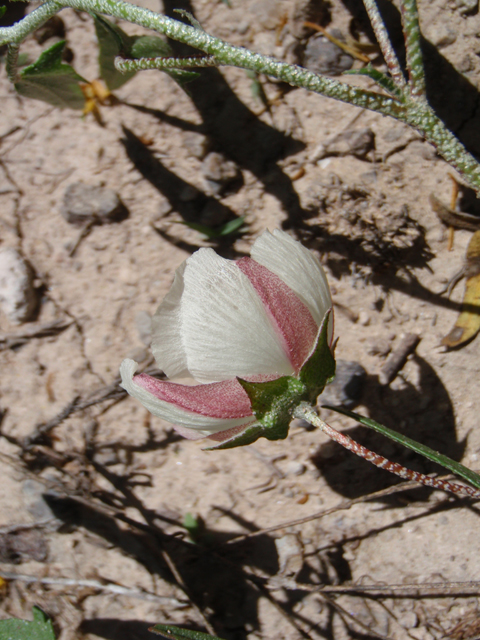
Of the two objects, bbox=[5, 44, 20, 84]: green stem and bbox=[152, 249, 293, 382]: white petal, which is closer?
bbox=[152, 249, 293, 382]: white petal

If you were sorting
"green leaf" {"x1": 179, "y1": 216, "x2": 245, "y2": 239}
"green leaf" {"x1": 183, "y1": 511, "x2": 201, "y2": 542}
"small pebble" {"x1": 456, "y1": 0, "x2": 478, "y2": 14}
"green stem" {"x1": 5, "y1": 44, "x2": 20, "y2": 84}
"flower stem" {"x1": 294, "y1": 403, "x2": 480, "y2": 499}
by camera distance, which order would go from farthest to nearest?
"green leaf" {"x1": 183, "y1": 511, "x2": 201, "y2": 542} → "green leaf" {"x1": 179, "y1": 216, "x2": 245, "y2": 239} → "small pebble" {"x1": 456, "y1": 0, "x2": 478, "y2": 14} → "green stem" {"x1": 5, "y1": 44, "x2": 20, "y2": 84} → "flower stem" {"x1": 294, "y1": 403, "x2": 480, "y2": 499}

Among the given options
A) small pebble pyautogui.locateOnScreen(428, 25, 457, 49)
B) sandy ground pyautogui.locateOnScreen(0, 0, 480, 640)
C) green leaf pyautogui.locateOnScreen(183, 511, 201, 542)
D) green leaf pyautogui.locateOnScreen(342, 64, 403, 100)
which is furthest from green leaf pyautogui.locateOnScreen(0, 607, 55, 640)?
small pebble pyautogui.locateOnScreen(428, 25, 457, 49)

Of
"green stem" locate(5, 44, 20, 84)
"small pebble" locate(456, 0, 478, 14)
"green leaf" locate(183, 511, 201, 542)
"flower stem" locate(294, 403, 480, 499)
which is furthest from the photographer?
"green leaf" locate(183, 511, 201, 542)

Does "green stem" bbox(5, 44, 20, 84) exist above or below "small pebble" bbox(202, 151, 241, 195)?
above

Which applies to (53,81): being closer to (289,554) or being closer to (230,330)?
(230,330)

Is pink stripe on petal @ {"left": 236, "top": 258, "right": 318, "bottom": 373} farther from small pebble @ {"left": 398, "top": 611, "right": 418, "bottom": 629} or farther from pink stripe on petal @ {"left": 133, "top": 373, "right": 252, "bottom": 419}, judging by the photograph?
small pebble @ {"left": 398, "top": 611, "right": 418, "bottom": 629}

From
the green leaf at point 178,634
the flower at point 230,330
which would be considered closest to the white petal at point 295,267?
the flower at point 230,330

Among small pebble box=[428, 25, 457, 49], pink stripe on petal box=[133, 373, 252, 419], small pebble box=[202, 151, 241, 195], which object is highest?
small pebble box=[428, 25, 457, 49]
